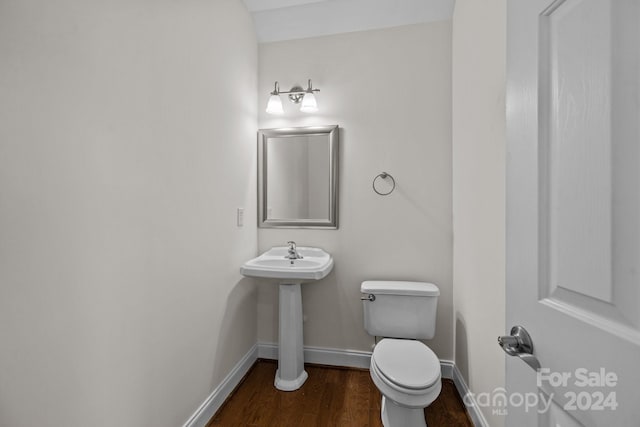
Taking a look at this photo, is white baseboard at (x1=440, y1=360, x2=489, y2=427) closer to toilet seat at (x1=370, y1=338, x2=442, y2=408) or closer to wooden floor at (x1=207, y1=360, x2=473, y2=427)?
wooden floor at (x1=207, y1=360, x2=473, y2=427)

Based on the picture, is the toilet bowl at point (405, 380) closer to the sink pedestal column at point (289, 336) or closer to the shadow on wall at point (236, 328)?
the sink pedestal column at point (289, 336)

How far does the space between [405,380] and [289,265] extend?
103cm

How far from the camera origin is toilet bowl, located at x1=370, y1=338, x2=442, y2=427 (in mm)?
1302

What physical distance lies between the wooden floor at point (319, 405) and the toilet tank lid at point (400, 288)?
0.64m

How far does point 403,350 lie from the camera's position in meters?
1.57

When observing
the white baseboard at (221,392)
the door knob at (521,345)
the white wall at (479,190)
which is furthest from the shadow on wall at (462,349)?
the white baseboard at (221,392)

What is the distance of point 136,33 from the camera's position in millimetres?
1127

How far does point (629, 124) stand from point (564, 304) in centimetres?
32

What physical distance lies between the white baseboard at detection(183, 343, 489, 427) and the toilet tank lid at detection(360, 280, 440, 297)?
572 millimetres

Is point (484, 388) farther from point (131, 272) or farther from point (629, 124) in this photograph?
point (131, 272)

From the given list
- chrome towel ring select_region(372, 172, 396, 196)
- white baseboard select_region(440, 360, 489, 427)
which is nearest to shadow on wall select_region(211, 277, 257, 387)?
chrome towel ring select_region(372, 172, 396, 196)

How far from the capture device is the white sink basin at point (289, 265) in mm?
1736

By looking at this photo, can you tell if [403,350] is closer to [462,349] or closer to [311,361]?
[462,349]

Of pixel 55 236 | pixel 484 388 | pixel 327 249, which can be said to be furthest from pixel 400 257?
pixel 55 236
